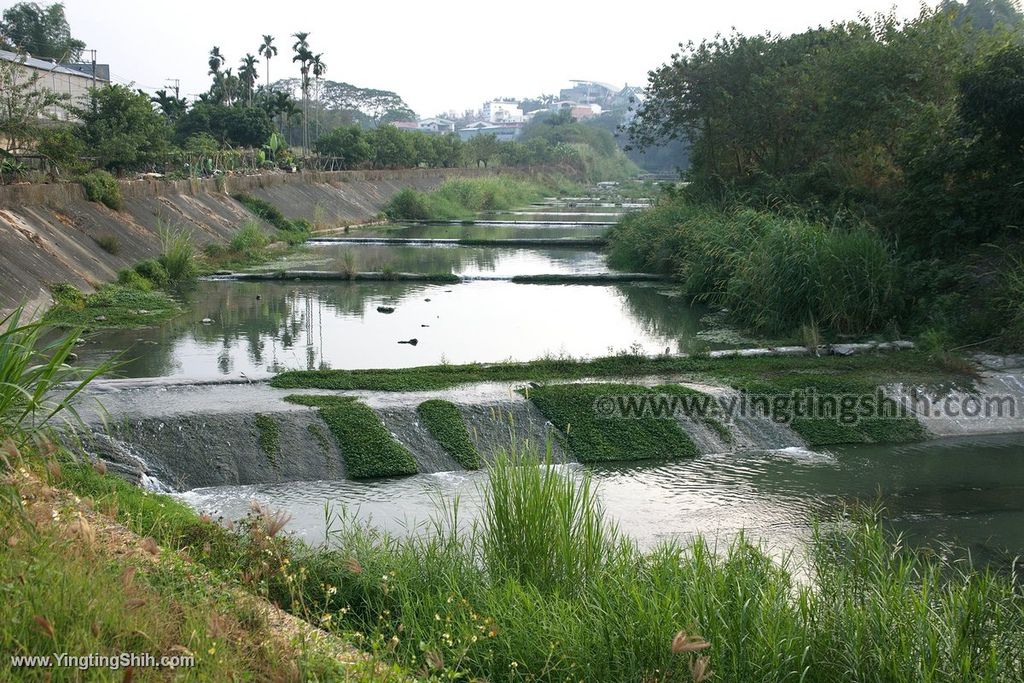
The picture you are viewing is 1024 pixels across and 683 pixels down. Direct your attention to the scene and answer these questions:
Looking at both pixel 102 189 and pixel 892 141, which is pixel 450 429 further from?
pixel 102 189

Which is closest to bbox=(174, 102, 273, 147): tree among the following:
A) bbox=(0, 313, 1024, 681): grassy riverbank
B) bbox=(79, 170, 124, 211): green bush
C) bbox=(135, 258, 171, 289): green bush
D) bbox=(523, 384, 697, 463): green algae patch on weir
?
bbox=(79, 170, 124, 211): green bush

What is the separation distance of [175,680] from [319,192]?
34753 mm

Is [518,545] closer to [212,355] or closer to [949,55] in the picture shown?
[212,355]

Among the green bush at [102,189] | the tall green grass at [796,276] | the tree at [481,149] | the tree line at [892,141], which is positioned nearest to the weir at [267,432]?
the tall green grass at [796,276]

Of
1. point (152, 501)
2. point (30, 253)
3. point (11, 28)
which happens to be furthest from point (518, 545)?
point (11, 28)

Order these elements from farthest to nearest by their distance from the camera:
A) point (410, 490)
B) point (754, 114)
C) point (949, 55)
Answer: point (754, 114), point (949, 55), point (410, 490)

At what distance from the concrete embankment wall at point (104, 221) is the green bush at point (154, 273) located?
1.22 ft

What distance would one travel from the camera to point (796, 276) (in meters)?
13.7

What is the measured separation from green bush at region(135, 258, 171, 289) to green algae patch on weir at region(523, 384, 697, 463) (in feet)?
36.8

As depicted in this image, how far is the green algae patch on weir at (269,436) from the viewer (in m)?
8.72

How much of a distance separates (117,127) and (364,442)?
19.4 meters

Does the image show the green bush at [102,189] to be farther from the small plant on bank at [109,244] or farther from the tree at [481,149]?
the tree at [481,149]

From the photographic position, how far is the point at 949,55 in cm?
1739

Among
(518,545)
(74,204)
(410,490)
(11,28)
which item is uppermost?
(11,28)
